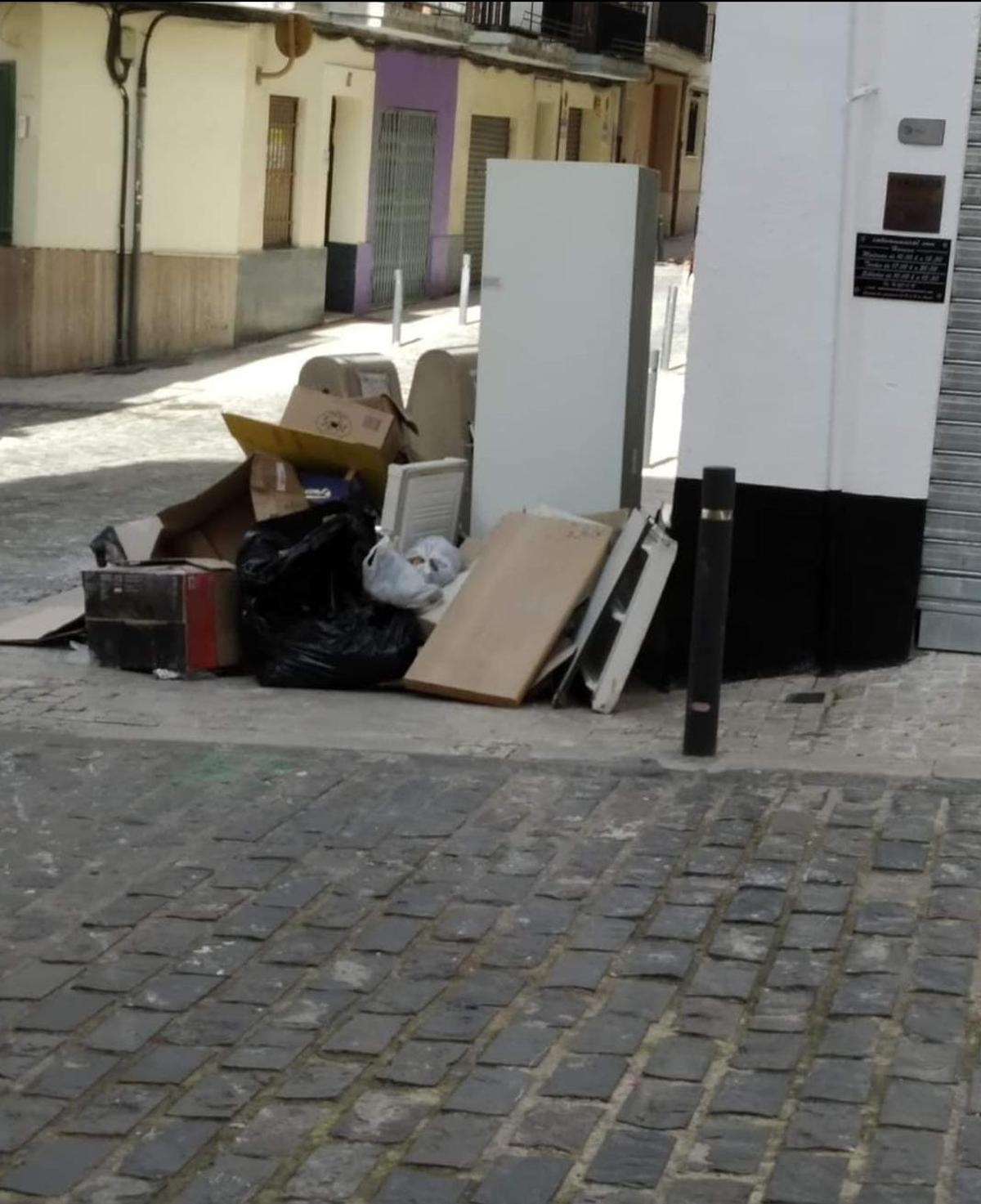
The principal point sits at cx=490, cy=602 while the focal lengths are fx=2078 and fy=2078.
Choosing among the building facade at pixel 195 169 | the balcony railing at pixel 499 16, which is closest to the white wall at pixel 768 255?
the building facade at pixel 195 169

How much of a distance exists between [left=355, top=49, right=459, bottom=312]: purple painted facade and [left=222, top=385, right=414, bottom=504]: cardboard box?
16.8 meters

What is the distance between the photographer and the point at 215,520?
9.00 m

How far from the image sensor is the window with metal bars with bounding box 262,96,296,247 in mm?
23328

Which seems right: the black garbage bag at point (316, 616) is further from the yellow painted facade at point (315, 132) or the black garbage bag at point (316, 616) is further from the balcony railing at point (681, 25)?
the balcony railing at point (681, 25)

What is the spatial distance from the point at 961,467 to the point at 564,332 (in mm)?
1980

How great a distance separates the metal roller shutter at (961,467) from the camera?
780cm

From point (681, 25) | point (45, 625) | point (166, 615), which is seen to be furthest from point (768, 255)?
point (681, 25)

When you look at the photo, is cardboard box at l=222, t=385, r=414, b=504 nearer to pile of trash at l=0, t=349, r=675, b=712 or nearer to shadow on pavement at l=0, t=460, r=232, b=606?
pile of trash at l=0, t=349, r=675, b=712

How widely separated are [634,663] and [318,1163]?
4.24m

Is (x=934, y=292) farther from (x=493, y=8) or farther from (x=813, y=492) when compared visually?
(x=493, y=8)

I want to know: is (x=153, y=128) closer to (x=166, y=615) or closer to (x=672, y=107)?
(x=166, y=615)

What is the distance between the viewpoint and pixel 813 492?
785 centimetres

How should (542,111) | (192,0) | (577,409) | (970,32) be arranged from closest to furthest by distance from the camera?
(970,32), (577,409), (192,0), (542,111)

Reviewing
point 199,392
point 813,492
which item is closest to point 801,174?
point 813,492
